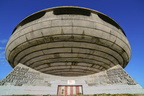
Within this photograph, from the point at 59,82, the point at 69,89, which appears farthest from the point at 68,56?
the point at 69,89

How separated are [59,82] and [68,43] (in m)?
3.49

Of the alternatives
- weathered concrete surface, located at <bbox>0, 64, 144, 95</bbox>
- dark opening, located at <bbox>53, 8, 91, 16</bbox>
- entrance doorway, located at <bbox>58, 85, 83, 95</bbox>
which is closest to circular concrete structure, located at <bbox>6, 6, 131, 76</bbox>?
dark opening, located at <bbox>53, 8, 91, 16</bbox>

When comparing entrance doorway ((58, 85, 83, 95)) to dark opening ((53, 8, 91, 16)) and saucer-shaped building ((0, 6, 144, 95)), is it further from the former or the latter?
dark opening ((53, 8, 91, 16))

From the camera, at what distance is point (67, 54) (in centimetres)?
1025

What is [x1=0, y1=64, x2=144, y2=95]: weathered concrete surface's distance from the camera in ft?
29.6

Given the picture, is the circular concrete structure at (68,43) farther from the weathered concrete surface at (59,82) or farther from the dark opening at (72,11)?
the weathered concrete surface at (59,82)

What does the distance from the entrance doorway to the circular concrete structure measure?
1.54 meters

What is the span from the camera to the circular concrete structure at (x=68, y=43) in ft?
31.5

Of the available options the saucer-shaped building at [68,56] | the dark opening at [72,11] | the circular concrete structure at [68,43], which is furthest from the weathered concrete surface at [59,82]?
the dark opening at [72,11]

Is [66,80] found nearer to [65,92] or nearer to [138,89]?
[65,92]

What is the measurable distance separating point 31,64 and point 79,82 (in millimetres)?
4587

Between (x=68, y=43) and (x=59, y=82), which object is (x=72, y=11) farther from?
(x=59, y=82)

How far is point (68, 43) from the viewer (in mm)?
9766

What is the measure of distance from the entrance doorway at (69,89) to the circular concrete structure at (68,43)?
60.8 inches
